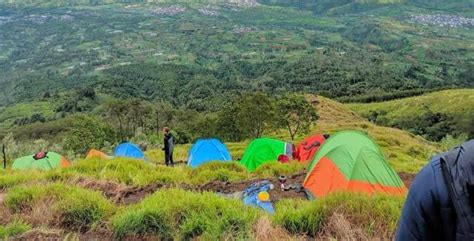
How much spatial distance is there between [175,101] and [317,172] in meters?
153

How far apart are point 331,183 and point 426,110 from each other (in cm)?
10919

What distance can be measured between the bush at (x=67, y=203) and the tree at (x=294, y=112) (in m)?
50.1

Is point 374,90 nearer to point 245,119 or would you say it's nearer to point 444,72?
point 444,72

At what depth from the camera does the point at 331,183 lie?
469 inches

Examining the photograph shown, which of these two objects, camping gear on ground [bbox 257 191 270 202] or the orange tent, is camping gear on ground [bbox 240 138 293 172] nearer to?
the orange tent

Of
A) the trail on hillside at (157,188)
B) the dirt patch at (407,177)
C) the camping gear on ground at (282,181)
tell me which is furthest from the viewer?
the dirt patch at (407,177)

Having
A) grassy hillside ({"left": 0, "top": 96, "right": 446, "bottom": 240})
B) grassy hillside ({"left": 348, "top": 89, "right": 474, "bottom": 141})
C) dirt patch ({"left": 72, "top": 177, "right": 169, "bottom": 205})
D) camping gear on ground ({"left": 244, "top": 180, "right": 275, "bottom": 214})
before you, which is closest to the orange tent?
camping gear on ground ({"left": 244, "top": 180, "right": 275, "bottom": 214})

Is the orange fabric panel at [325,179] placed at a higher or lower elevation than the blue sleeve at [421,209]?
lower

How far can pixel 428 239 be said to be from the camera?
259cm

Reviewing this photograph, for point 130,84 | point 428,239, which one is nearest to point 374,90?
point 130,84

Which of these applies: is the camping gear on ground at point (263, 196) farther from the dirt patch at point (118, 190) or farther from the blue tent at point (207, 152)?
the blue tent at point (207, 152)

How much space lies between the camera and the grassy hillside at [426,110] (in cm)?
10869

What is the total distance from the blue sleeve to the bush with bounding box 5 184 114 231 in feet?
18.1

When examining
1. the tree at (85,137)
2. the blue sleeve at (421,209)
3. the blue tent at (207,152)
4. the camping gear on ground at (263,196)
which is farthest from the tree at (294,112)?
the blue sleeve at (421,209)
